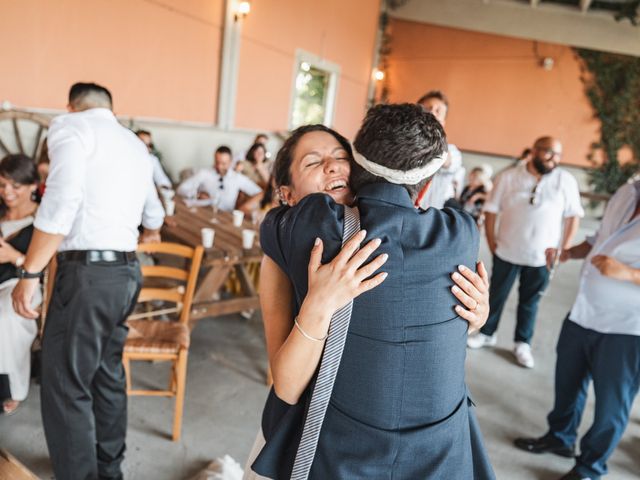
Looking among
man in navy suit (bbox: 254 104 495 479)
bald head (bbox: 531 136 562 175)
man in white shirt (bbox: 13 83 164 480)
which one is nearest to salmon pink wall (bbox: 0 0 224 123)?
man in white shirt (bbox: 13 83 164 480)

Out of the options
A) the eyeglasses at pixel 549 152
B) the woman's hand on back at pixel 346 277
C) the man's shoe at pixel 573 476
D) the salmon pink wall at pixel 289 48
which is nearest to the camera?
the woman's hand on back at pixel 346 277

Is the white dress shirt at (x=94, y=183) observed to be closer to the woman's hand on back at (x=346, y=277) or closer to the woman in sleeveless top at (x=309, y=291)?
the woman in sleeveless top at (x=309, y=291)

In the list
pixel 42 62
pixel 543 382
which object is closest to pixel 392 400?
pixel 543 382

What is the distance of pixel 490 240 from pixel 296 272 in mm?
3455

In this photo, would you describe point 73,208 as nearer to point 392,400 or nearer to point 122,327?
point 122,327

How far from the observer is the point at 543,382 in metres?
3.64

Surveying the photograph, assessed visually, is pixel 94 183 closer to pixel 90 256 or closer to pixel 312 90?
pixel 90 256

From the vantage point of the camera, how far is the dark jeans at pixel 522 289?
3.77m

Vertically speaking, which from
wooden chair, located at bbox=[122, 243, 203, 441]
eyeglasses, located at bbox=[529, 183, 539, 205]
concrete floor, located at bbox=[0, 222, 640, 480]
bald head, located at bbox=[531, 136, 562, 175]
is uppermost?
bald head, located at bbox=[531, 136, 562, 175]

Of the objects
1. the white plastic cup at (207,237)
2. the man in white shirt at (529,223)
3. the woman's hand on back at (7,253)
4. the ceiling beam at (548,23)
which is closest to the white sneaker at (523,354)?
the man in white shirt at (529,223)

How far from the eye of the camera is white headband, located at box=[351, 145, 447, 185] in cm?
92

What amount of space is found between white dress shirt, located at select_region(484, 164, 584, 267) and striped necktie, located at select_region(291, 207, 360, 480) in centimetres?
320

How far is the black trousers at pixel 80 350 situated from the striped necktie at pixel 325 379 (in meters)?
1.26

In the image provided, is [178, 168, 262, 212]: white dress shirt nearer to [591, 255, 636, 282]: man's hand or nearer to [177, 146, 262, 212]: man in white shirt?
[177, 146, 262, 212]: man in white shirt
